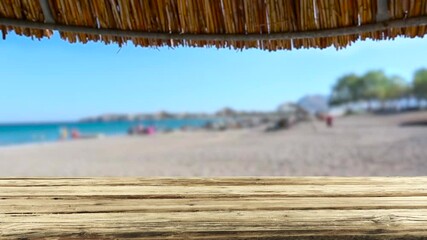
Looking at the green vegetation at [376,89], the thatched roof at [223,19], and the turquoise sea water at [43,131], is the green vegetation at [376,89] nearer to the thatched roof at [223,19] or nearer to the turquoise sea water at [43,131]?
the turquoise sea water at [43,131]

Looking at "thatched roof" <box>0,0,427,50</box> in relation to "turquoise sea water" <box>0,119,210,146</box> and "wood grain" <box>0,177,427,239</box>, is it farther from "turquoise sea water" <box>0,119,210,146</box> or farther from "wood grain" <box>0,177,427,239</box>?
"turquoise sea water" <box>0,119,210,146</box>

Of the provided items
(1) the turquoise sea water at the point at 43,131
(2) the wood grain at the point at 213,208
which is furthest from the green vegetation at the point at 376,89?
(2) the wood grain at the point at 213,208

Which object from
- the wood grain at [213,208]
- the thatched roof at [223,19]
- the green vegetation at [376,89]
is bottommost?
the green vegetation at [376,89]

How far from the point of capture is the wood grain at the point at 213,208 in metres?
0.86

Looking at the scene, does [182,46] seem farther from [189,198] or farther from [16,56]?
[16,56]

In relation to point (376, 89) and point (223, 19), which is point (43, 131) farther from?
point (376, 89)

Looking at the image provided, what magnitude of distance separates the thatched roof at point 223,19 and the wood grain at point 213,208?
1.61 ft

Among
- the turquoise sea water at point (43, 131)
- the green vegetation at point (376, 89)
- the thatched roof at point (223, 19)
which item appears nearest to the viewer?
the thatched roof at point (223, 19)

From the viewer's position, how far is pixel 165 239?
0.84 meters

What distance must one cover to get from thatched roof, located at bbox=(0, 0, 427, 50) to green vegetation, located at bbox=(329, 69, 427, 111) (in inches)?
1248

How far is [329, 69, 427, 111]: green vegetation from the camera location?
2952 cm

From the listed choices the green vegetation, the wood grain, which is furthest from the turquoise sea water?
the wood grain

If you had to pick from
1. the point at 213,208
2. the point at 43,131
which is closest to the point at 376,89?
the point at 43,131

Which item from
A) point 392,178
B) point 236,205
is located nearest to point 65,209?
point 236,205
